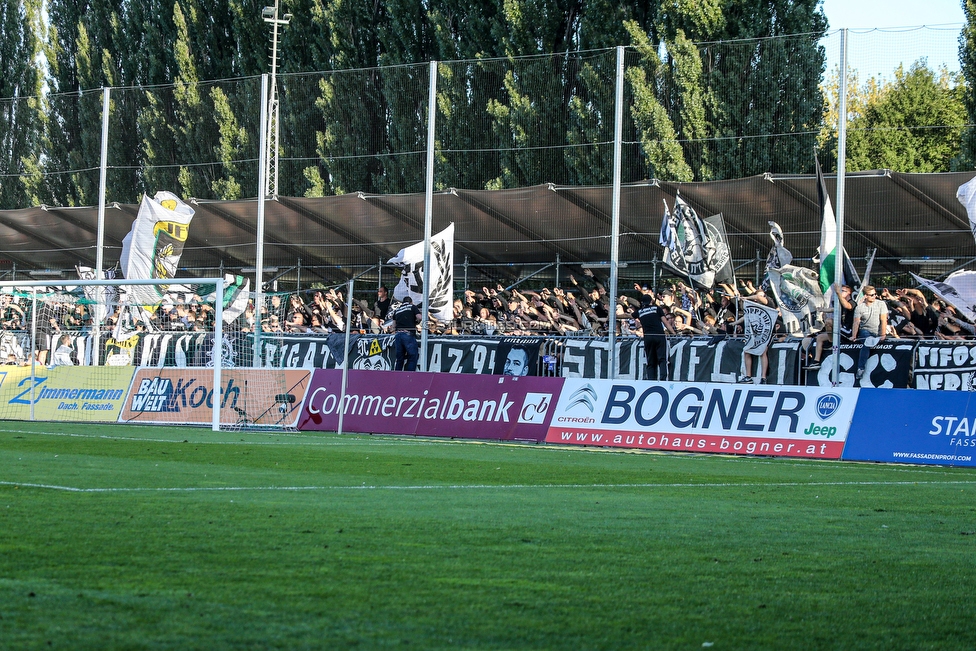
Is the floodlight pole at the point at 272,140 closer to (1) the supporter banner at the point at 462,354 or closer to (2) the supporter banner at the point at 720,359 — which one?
(1) the supporter banner at the point at 462,354

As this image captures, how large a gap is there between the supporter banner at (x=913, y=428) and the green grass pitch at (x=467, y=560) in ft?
12.6

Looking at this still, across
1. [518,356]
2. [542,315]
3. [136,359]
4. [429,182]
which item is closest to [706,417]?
[518,356]

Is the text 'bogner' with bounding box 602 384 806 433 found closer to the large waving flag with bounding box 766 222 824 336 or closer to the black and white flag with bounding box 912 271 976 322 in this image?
the large waving flag with bounding box 766 222 824 336

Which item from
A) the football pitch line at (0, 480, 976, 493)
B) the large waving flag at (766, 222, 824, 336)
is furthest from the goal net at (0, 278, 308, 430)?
the football pitch line at (0, 480, 976, 493)

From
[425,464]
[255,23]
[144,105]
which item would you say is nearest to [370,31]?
[255,23]

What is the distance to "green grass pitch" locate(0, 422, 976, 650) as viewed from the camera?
491cm

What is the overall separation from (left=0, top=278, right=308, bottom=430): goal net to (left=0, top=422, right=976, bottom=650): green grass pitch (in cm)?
849

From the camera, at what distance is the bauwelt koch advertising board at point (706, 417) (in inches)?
662

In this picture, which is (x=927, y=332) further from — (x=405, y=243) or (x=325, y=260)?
(x=325, y=260)

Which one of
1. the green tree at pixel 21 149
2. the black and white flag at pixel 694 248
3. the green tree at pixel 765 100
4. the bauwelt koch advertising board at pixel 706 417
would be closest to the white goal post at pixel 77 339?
the bauwelt koch advertising board at pixel 706 417

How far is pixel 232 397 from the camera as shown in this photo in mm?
20922

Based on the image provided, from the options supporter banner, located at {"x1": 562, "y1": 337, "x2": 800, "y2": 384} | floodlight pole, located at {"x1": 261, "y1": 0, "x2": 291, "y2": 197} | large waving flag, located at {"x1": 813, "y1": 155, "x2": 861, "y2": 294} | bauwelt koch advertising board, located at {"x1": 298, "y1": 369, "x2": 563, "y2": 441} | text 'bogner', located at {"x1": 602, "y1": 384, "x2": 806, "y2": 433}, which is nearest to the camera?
text 'bogner', located at {"x1": 602, "y1": 384, "x2": 806, "y2": 433}

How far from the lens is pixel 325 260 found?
3416cm

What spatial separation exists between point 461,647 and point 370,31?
38780 millimetres
